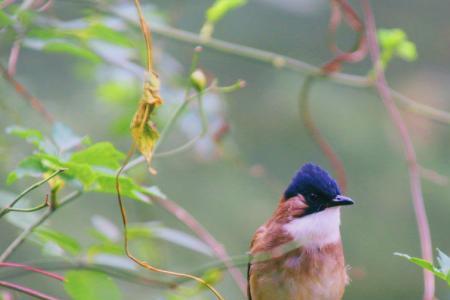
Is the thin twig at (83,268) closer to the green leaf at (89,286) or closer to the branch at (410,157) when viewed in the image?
the green leaf at (89,286)

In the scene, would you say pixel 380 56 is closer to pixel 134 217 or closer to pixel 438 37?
pixel 134 217

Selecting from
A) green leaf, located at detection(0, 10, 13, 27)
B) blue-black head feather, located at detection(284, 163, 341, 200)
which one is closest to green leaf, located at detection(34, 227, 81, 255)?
green leaf, located at detection(0, 10, 13, 27)

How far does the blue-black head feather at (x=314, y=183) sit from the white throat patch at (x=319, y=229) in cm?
8

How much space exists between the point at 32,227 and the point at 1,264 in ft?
0.40

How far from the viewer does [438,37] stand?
6.93 metres

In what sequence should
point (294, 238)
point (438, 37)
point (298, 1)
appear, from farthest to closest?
point (438, 37) < point (298, 1) < point (294, 238)

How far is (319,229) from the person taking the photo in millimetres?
2807

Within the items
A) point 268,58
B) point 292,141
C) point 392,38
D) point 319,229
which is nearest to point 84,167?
point 319,229

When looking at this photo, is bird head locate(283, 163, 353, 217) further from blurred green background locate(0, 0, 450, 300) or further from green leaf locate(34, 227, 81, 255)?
blurred green background locate(0, 0, 450, 300)

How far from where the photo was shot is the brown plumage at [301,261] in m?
2.77

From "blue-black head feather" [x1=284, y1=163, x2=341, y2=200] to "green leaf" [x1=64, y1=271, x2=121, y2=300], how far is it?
913mm

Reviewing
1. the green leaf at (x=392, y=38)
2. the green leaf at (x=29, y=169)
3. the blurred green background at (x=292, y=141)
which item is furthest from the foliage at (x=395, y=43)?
the blurred green background at (x=292, y=141)

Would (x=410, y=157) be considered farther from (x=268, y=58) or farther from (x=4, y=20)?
(x=4, y=20)

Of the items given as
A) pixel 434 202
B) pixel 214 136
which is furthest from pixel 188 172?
pixel 214 136
